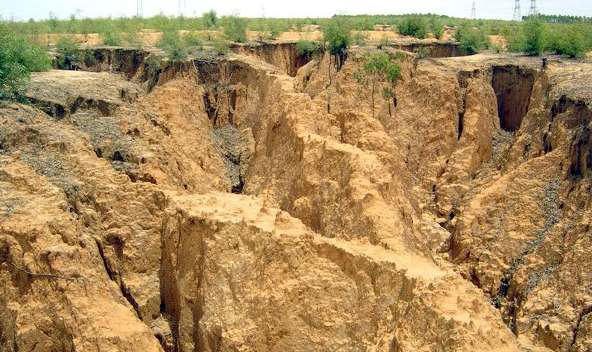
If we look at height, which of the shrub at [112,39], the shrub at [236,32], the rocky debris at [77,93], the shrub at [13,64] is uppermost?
the shrub at [236,32]

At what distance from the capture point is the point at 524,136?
92.5ft

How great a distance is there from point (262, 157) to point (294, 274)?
9.91m

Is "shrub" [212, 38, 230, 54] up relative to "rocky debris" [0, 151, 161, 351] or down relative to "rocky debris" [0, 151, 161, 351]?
up

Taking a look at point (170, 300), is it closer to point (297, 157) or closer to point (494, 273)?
point (297, 157)

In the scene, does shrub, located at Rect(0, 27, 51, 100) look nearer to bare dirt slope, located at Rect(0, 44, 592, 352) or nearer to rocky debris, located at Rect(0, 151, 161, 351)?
bare dirt slope, located at Rect(0, 44, 592, 352)

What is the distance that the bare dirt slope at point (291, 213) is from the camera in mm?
16234

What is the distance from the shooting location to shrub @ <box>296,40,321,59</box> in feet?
129

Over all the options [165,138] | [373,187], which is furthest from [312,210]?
[165,138]

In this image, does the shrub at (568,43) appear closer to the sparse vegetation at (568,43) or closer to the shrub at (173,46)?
the sparse vegetation at (568,43)

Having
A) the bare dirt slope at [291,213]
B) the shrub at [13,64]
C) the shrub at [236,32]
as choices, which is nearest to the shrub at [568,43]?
the bare dirt slope at [291,213]

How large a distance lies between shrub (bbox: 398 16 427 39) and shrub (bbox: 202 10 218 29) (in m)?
12.5

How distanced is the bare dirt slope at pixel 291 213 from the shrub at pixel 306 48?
7361 mm

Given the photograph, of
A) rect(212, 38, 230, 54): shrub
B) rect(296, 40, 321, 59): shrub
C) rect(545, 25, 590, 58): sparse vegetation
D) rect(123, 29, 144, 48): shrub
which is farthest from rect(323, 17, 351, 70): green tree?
rect(545, 25, 590, 58): sparse vegetation

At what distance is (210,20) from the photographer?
51.2 m
